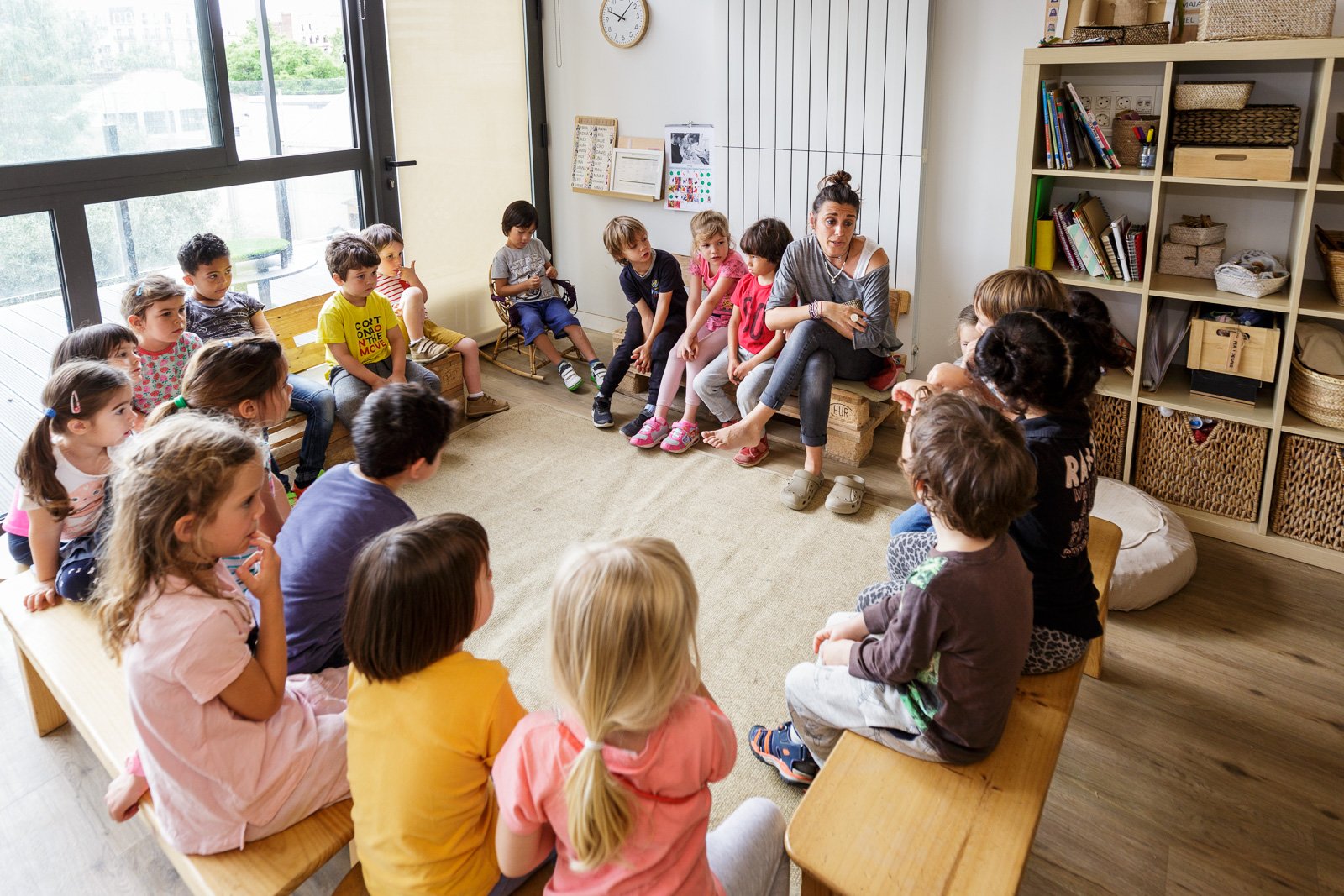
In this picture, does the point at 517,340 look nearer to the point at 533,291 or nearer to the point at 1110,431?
the point at 533,291

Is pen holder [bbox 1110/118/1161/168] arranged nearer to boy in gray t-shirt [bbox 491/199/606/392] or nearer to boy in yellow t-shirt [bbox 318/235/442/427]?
boy in gray t-shirt [bbox 491/199/606/392]

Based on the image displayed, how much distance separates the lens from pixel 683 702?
121 centimetres

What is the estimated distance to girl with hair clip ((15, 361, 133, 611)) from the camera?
6.93 ft

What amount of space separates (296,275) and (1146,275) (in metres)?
3.46

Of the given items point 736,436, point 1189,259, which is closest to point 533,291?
point 736,436

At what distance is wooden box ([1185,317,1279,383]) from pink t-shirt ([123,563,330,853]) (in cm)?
292

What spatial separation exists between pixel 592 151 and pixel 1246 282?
3.23 m

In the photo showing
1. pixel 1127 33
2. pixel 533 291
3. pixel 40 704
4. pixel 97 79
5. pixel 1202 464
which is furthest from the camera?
pixel 533 291

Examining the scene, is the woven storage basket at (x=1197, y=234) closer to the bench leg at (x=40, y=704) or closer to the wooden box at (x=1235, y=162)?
the wooden box at (x=1235, y=162)

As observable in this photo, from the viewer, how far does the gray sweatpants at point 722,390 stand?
3.72m

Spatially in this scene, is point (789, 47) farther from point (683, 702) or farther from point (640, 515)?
point (683, 702)

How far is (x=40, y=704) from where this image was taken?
230cm

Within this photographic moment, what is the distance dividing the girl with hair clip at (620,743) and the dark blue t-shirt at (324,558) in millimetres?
703

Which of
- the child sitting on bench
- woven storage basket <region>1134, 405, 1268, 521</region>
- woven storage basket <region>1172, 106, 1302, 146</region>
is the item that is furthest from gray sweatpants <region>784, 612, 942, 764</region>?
woven storage basket <region>1172, 106, 1302, 146</region>
